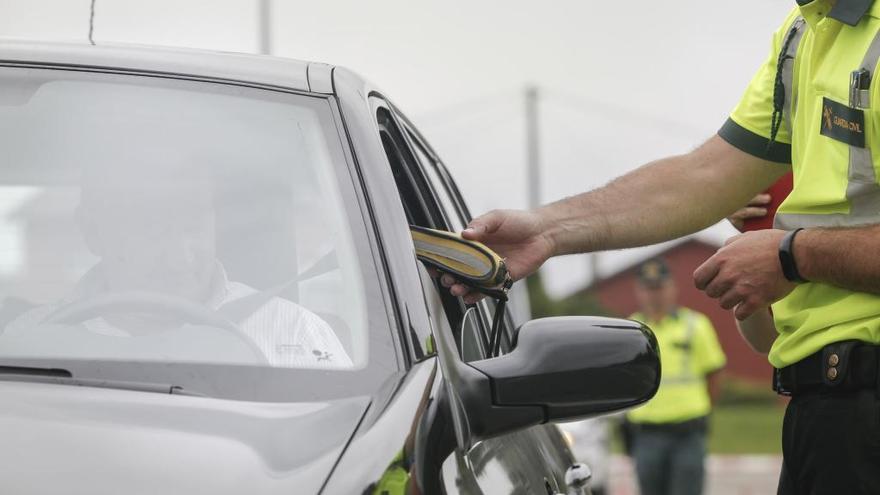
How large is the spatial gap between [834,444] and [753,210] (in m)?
0.85

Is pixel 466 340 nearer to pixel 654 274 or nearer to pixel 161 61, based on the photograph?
pixel 161 61

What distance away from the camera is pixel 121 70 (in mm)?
2967

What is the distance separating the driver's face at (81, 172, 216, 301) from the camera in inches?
103

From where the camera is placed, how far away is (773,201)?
3736 mm

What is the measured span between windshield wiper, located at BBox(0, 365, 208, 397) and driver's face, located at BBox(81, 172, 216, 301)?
25 centimetres

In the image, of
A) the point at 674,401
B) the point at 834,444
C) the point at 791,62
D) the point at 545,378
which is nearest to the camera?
the point at 545,378

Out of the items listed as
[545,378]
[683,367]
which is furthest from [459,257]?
[683,367]

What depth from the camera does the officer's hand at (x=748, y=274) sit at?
3.12 meters

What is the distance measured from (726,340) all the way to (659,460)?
213 feet

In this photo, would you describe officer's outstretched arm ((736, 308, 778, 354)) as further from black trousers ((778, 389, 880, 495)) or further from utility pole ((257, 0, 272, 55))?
utility pole ((257, 0, 272, 55))

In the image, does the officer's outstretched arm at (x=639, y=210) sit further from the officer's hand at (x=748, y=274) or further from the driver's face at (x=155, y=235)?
the driver's face at (x=155, y=235)

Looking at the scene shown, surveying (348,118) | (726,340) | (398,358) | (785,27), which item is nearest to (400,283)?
(398,358)

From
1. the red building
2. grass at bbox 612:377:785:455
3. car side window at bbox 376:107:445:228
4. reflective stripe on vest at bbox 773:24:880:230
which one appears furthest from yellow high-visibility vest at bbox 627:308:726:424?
the red building

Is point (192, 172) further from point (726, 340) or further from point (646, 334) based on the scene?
point (726, 340)
